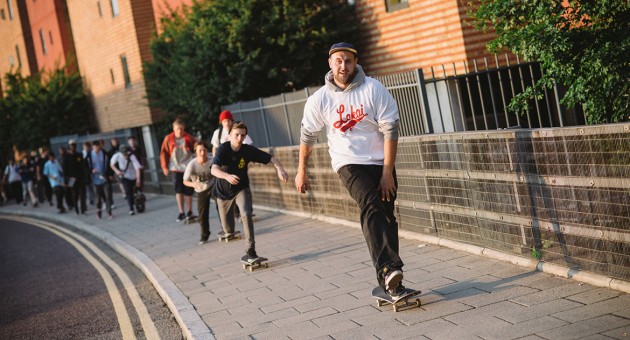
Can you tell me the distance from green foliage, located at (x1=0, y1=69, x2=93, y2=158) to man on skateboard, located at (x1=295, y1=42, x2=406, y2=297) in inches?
1377

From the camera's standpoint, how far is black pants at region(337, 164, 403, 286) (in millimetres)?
6789

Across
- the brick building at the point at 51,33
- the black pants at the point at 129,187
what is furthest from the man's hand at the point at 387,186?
the brick building at the point at 51,33

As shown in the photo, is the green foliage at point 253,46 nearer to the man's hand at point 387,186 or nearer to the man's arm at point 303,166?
the man's arm at point 303,166

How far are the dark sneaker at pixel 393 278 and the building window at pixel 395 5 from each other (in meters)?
10.1

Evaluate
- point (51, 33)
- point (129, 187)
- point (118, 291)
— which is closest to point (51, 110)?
point (51, 33)

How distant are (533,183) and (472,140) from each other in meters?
1.11

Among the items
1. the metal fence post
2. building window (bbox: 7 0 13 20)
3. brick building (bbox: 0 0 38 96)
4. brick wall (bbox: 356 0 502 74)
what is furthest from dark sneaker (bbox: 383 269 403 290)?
building window (bbox: 7 0 13 20)

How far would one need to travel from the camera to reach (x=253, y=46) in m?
18.2

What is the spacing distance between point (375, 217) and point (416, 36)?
9.47 metres

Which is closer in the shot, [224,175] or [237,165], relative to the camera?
[224,175]

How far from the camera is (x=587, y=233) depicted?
6531 mm

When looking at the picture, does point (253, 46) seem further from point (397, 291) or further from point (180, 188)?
point (397, 291)

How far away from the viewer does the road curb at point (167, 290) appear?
7383 millimetres

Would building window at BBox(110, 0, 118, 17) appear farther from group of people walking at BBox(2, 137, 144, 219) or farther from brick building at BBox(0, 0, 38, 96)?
brick building at BBox(0, 0, 38, 96)
